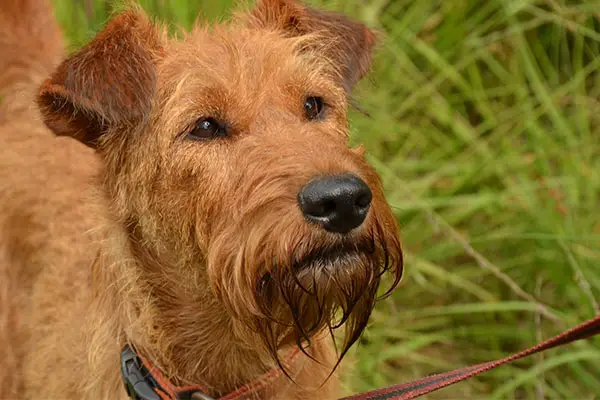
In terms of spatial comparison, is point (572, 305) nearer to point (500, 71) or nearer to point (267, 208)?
point (500, 71)

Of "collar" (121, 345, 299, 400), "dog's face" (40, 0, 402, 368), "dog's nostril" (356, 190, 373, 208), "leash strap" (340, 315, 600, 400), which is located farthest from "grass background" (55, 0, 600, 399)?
"dog's nostril" (356, 190, 373, 208)

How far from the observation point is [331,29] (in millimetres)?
3734

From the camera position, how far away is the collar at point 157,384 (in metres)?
3.14

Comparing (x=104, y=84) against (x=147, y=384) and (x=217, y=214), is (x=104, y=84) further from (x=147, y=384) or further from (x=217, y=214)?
(x=147, y=384)

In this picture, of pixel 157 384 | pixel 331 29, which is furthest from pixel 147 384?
pixel 331 29

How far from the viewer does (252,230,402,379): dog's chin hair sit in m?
2.69

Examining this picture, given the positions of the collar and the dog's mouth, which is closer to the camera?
the dog's mouth

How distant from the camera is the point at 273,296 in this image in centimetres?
278

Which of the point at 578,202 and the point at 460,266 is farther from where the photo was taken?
the point at 460,266

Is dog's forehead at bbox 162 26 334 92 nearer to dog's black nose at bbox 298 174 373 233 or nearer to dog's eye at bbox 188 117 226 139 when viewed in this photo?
dog's eye at bbox 188 117 226 139

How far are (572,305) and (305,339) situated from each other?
2308 mm

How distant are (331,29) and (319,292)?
1379 millimetres

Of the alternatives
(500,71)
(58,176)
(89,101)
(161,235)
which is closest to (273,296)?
(161,235)

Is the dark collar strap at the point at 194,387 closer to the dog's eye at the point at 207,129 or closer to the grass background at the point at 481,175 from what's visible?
the dog's eye at the point at 207,129
